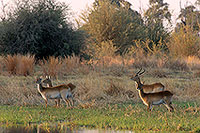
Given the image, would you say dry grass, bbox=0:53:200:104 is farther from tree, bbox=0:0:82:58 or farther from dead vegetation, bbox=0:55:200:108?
tree, bbox=0:0:82:58

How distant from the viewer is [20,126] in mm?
8781

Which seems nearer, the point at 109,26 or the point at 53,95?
the point at 53,95

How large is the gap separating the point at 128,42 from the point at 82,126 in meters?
26.0

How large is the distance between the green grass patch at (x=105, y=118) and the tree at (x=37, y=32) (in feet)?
43.3

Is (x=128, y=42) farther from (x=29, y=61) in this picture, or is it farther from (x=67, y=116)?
(x=67, y=116)

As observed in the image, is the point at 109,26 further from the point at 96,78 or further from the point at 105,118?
the point at 105,118

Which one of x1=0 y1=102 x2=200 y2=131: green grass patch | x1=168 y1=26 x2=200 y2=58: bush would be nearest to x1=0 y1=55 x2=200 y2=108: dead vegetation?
x1=0 y1=102 x2=200 y2=131: green grass patch

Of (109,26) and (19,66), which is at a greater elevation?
(109,26)

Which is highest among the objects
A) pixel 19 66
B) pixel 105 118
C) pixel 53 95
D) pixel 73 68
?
pixel 19 66

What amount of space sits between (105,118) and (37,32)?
15923mm

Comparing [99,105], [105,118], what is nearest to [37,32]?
[99,105]

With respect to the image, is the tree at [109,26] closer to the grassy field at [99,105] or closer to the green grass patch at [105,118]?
the grassy field at [99,105]

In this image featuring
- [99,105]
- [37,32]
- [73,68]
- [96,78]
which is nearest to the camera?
[99,105]

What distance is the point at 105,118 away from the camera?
958cm
